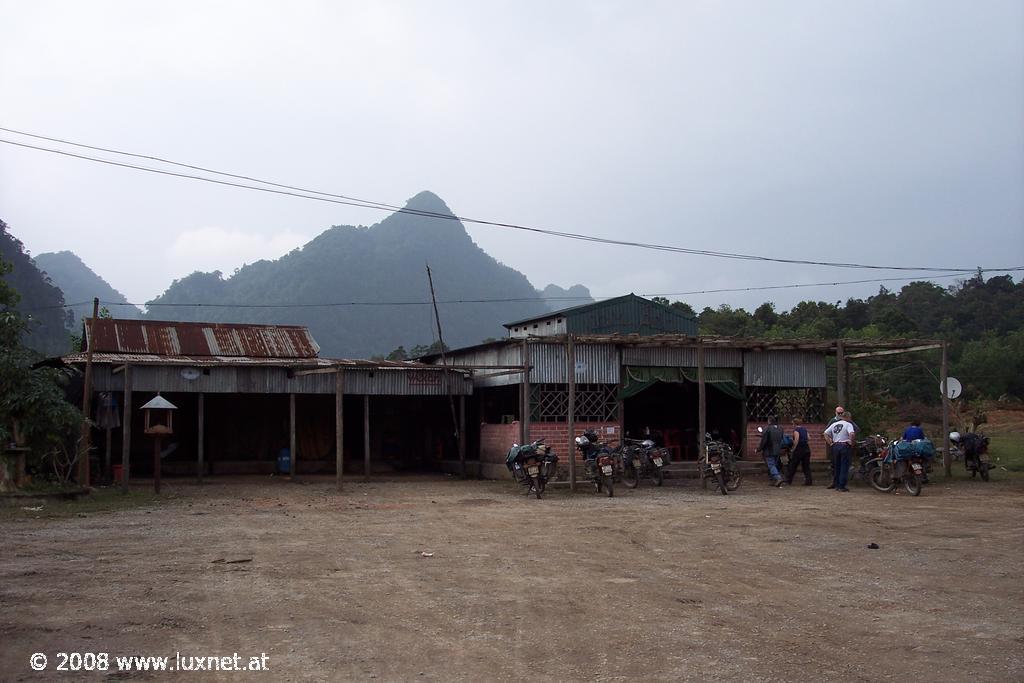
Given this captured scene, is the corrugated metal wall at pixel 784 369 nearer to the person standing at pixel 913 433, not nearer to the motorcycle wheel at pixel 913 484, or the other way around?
the person standing at pixel 913 433

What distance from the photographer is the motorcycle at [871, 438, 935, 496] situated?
15398mm

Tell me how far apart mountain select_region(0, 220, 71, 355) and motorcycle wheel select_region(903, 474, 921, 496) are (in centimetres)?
4374

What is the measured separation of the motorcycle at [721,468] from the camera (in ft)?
53.7

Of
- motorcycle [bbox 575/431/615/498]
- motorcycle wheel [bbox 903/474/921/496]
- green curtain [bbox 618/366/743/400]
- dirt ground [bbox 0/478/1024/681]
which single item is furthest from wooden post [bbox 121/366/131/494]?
motorcycle wheel [bbox 903/474/921/496]

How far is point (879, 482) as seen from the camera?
1633cm

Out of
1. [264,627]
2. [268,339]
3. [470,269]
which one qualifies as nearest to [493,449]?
[268,339]

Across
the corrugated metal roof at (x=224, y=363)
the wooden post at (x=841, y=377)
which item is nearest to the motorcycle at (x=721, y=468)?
the wooden post at (x=841, y=377)

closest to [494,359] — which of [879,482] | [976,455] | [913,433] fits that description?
[879,482]

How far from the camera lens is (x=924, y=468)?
15.6 metres

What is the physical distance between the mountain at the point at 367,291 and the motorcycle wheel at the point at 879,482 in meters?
61.0

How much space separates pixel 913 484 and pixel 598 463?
18.1 feet

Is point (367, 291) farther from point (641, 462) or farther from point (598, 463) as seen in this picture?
point (598, 463)

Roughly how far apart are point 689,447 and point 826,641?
18.3m

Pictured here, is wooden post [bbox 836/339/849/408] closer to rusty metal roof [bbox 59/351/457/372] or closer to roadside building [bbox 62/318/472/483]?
roadside building [bbox 62/318/472/483]
